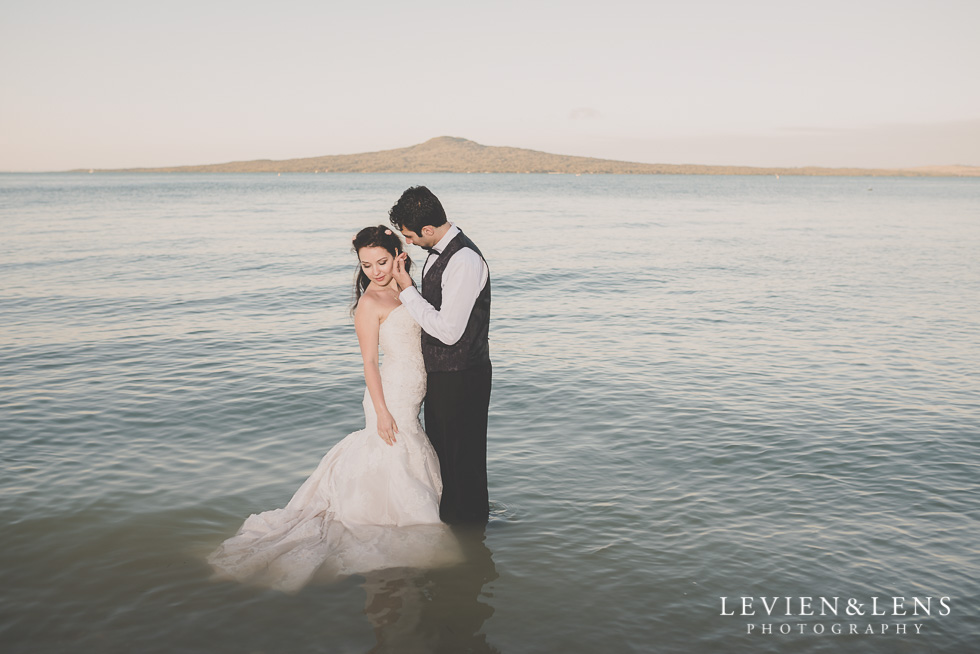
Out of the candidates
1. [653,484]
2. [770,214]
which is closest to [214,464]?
[653,484]

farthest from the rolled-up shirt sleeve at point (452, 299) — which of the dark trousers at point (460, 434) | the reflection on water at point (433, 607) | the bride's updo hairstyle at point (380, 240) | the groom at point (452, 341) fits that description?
the reflection on water at point (433, 607)

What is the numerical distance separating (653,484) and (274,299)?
1417cm

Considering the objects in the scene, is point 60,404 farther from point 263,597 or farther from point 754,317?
point 754,317

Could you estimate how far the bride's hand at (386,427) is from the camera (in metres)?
5.82

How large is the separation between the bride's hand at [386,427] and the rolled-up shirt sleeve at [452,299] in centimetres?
88

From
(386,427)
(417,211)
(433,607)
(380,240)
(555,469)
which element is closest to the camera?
(417,211)

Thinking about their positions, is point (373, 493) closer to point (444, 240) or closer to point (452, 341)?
point (452, 341)

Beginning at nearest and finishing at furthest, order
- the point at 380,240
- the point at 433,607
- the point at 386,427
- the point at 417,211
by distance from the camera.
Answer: the point at 417,211
the point at 433,607
the point at 380,240
the point at 386,427

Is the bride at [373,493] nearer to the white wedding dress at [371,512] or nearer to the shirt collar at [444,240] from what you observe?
the white wedding dress at [371,512]

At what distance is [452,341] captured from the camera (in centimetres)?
545

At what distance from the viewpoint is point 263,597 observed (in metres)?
5.53

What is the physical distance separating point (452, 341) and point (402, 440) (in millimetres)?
1079

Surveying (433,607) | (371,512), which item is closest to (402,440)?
(371,512)

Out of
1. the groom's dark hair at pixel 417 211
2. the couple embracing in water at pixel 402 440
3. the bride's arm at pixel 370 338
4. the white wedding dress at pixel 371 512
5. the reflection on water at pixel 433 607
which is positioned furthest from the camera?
the white wedding dress at pixel 371 512
